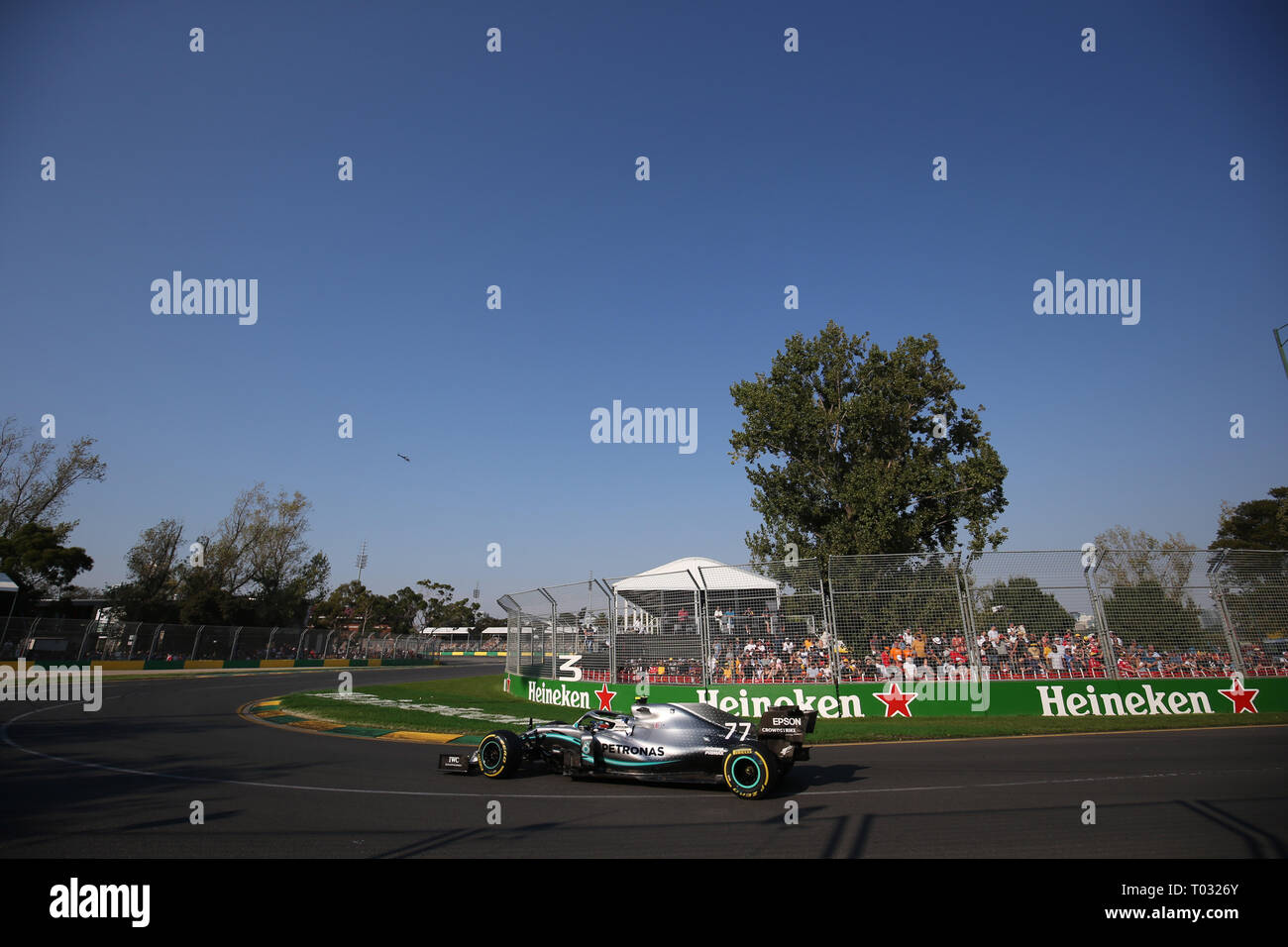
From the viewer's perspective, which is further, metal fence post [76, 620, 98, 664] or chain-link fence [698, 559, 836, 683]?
metal fence post [76, 620, 98, 664]

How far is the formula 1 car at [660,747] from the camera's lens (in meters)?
8.23

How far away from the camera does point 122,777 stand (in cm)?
819

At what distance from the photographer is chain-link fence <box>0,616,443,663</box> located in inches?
1188

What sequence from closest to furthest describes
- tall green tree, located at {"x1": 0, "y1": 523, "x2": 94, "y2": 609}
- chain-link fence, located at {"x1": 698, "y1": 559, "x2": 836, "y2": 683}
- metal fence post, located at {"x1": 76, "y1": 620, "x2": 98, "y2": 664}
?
chain-link fence, located at {"x1": 698, "y1": 559, "x2": 836, "y2": 683} < metal fence post, located at {"x1": 76, "y1": 620, "x2": 98, "y2": 664} < tall green tree, located at {"x1": 0, "y1": 523, "x2": 94, "y2": 609}

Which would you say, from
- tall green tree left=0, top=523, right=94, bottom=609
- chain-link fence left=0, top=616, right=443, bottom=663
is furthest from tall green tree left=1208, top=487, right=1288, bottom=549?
tall green tree left=0, top=523, right=94, bottom=609

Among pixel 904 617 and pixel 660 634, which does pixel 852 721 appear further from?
pixel 660 634

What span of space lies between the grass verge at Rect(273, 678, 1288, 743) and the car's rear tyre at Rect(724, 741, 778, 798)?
18.6 feet

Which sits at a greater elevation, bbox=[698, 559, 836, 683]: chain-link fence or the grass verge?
bbox=[698, 559, 836, 683]: chain-link fence

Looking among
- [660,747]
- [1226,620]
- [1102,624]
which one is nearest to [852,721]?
[1102,624]

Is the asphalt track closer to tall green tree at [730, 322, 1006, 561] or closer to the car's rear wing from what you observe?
the car's rear wing

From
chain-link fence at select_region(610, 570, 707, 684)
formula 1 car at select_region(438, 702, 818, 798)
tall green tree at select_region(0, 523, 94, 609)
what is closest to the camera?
formula 1 car at select_region(438, 702, 818, 798)

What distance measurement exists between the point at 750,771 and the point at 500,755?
3423 mm
